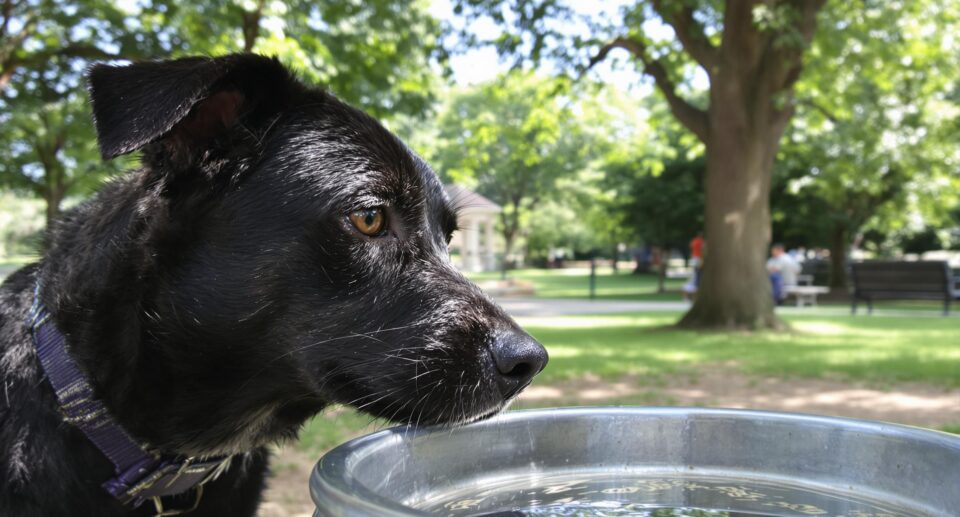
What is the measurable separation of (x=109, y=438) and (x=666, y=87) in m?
12.3

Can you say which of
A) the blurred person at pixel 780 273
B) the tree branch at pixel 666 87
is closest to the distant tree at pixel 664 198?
the blurred person at pixel 780 273

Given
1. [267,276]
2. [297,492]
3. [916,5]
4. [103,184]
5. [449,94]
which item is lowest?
[297,492]

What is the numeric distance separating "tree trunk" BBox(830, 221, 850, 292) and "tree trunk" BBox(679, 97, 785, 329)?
16.2 m

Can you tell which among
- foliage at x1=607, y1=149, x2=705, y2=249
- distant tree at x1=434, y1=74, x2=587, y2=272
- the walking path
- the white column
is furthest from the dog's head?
the white column

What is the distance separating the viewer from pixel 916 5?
14.0 metres

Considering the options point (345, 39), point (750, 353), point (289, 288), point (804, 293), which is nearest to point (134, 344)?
point (289, 288)

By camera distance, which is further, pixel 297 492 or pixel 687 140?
pixel 687 140

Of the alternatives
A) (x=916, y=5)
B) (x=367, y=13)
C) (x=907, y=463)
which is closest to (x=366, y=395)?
(x=907, y=463)

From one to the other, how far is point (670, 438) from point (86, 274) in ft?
5.15

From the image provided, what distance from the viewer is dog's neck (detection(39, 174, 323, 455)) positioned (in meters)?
1.96

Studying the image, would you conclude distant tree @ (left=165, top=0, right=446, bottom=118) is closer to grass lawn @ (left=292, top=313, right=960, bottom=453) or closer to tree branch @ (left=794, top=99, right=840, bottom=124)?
grass lawn @ (left=292, top=313, right=960, bottom=453)

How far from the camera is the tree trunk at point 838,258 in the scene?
88.6 ft

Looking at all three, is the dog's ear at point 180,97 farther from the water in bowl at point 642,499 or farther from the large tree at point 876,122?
the large tree at point 876,122

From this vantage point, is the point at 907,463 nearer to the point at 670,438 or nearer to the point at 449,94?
the point at 670,438
